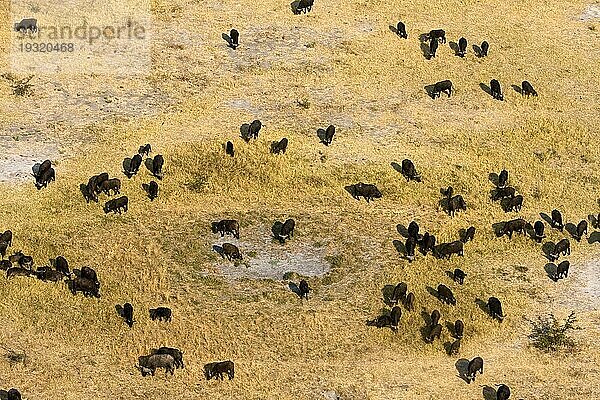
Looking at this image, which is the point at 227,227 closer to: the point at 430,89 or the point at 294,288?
the point at 294,288

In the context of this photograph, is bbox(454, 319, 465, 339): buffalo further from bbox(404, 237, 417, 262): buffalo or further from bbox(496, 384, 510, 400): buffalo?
bbox(404, 237, 417, 262): buffalo

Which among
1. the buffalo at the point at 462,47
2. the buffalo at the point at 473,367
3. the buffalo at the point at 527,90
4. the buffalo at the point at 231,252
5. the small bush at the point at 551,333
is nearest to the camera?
the buffalo at the point at 473,367

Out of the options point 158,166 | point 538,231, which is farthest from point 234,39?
point 538,231

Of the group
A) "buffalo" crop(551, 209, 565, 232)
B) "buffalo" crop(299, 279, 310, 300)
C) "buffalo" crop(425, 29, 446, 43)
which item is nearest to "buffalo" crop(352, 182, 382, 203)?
"buffalo" crop(299, 279, 310, 300)

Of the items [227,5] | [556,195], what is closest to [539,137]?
[556,195]

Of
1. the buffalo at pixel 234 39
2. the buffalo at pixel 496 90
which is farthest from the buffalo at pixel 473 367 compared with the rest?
the buffalo at pixel 234 39

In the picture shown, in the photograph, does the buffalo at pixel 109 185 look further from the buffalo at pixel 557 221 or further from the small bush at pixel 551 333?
the buffalo at pixel 557 221

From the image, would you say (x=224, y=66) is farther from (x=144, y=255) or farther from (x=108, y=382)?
(x=108, y=382)
